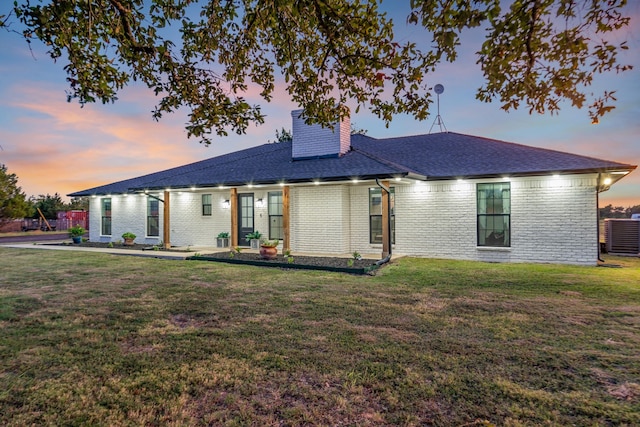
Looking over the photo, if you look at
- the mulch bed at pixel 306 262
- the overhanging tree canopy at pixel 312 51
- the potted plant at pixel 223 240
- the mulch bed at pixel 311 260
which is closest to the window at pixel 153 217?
the potted plant at pixel 223 240

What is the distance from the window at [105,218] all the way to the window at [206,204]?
6.70 metres

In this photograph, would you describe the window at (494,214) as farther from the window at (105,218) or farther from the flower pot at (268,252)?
the window at (105,218)

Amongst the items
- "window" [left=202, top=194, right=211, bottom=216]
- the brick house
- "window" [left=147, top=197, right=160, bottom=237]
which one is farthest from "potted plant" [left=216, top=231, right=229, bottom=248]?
"window" [left=147, top=197, right=160, bottom=237]

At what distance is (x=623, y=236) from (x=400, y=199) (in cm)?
948

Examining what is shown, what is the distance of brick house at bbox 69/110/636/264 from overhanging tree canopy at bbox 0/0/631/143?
5398mm

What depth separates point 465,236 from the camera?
1147 centimetres

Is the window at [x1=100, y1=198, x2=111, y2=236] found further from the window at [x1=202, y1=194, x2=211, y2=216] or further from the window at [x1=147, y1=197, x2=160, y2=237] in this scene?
the window at [x1=202, y1=194, x2=211, y2=216]

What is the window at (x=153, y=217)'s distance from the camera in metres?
16.9

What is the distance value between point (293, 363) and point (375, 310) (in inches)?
90.7

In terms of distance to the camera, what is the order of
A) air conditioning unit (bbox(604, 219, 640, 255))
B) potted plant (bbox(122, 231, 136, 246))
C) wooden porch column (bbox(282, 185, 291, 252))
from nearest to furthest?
wooden porch column (bbox(282, 185, 291, 252)), air conditioning unit (bbox(604, 219, 640, 255)), potted plant (bbox(122, 231, 136, 246))

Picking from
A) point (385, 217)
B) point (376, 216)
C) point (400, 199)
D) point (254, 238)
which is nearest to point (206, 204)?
point (254, 238)

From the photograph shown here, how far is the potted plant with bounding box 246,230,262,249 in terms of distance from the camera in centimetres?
1390

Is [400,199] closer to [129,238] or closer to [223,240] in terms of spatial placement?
[223,240]

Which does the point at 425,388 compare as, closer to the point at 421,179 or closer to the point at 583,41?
the point at 583,41
